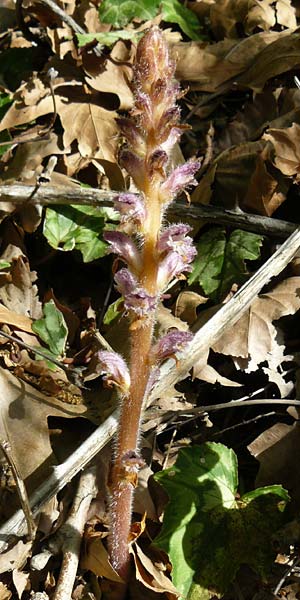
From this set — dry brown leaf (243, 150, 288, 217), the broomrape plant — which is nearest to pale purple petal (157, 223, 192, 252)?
the broomrape plant

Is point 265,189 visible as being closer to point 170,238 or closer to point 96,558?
point 170,238

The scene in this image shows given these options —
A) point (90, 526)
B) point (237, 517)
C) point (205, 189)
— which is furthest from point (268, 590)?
point (205, 189)

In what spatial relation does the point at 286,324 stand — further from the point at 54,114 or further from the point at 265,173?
the point at 54,114

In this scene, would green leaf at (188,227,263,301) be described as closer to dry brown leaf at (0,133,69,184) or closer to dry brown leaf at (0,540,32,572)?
dry brown leaf at (0,133,69,184)

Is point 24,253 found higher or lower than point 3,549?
higher

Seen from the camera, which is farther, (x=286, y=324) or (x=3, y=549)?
(x=286, y=324)
